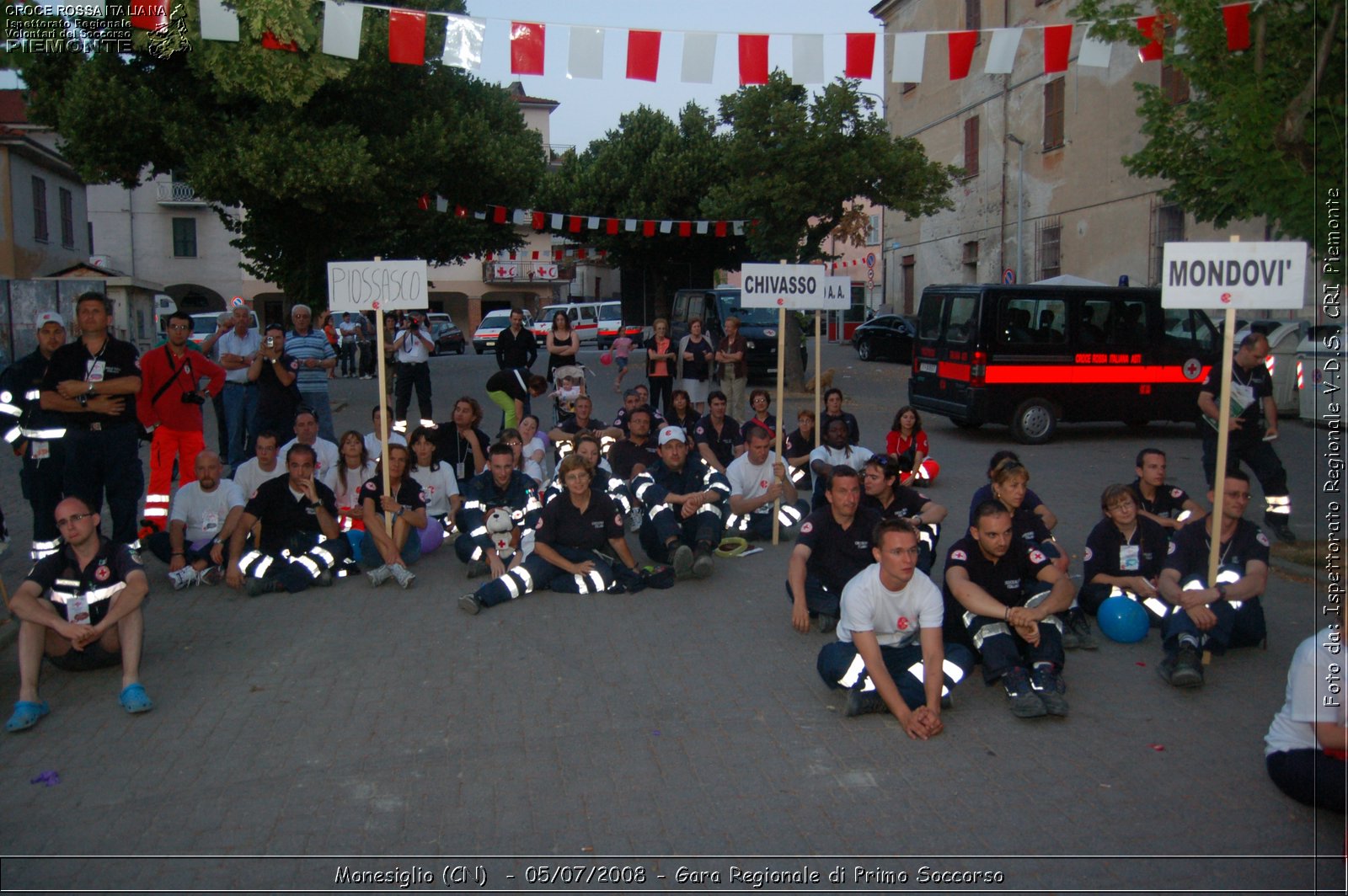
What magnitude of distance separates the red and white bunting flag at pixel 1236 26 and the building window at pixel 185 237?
49.0 meters

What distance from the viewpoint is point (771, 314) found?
23.8m

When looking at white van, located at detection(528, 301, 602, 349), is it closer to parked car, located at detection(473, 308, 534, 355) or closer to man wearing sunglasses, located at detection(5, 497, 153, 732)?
parked car, located at detection(473, 308, 534, 355)

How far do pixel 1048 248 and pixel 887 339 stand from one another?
5295 millimetres

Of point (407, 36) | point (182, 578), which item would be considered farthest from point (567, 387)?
point (182, 578)

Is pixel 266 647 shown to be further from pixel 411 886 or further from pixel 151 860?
pixel 411 886

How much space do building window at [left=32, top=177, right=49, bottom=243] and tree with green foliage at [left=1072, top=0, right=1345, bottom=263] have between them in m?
29.3

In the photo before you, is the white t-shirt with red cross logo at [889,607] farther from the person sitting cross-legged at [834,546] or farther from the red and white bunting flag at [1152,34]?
the red and white bunting flag at [1152,34]

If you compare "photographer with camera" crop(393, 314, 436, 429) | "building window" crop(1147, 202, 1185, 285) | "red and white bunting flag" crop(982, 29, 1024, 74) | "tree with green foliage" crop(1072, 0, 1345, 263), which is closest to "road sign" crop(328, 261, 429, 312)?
"red and white bunting flag" crop(982, 29, 1024, 74)

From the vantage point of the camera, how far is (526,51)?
10.6 metres

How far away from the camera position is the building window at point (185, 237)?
1973 inches

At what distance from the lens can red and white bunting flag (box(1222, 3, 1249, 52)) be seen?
872 centimetres

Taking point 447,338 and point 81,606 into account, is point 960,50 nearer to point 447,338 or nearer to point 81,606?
point 81,606

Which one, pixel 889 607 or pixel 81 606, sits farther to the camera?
pixel 81 606

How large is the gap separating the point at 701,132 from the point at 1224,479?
119 ft
